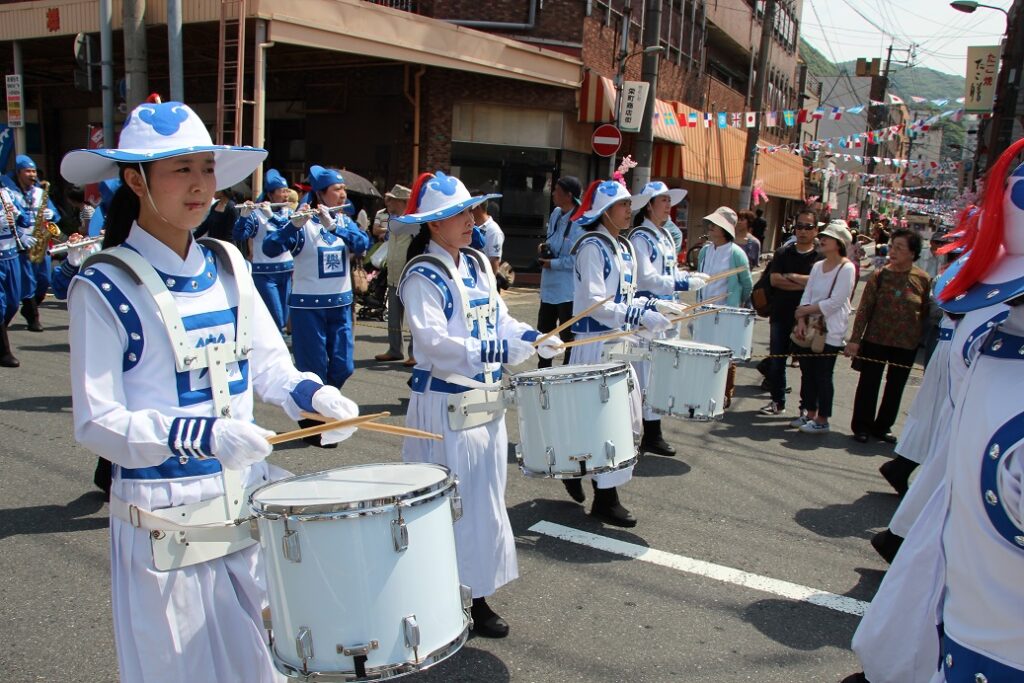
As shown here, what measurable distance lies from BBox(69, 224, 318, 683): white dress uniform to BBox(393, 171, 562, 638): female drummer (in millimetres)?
1239

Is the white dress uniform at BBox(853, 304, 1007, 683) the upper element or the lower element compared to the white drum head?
lower

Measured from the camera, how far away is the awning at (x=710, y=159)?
72.0 feet

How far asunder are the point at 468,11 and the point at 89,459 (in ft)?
44.4

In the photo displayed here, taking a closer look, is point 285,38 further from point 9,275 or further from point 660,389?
point 660,389

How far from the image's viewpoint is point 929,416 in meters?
5.15

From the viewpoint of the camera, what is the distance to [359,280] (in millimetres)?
12312

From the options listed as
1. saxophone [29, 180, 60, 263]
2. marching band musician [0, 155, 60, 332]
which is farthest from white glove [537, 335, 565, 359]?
marching band musician [0, 155, 60, 332]

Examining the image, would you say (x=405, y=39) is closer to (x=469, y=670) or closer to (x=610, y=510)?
(x=610, y=510)

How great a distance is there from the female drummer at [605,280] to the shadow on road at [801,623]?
1.16 metres

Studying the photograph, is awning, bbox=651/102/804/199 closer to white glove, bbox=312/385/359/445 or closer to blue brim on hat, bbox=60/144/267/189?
blue brim on hat, bbox=60/144/267/189

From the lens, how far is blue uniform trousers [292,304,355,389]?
6.57 meters

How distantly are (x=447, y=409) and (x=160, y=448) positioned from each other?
1.62 metres

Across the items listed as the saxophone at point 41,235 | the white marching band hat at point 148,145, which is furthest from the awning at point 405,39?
the white marching band hat at point 148,145

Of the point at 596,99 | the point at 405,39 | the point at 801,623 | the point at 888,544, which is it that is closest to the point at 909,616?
the point at 801,623
